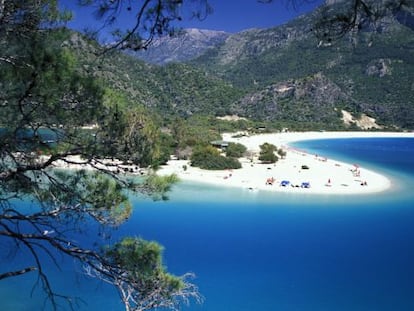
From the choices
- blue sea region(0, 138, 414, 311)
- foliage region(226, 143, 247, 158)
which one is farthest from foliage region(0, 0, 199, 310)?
foliage region(226, 143, 247, 158)

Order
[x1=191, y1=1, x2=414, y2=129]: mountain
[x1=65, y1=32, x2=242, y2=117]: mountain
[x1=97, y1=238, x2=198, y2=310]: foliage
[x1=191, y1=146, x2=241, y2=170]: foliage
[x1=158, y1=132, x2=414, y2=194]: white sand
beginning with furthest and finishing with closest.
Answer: [x1=191, y1=1, x2=414, y2=129]: mountain
[x1=65, y1=32, x2=242, y2=117]: mountain
[x1=191, y1=146, x2=241, y2=170]: foliage
[x1=158, y1=132, x2=414, y2=194]: white sand
[x1=97, y1=238, x2=198, y2=310]: foliage

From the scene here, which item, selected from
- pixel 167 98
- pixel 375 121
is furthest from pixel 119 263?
pixel 375 121

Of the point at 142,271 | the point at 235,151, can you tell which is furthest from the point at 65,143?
the point at 235,151

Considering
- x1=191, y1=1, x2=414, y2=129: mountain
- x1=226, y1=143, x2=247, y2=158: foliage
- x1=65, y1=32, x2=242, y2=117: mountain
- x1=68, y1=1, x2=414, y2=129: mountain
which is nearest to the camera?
x1=226, y1=143, x2=247, y2=158: foliage

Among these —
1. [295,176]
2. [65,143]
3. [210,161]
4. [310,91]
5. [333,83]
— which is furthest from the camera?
[333,83]

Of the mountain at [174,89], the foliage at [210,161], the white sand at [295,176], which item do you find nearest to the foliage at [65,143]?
the white sand at [295,176]

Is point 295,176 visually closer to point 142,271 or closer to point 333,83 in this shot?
point 142,271

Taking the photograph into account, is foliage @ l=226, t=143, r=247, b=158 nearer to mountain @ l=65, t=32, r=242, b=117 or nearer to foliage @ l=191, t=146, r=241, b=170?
foliage @ l=191, t=146, r=241, b=170
